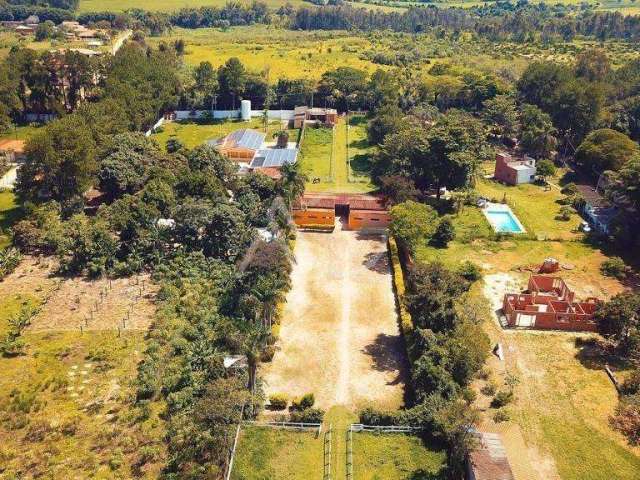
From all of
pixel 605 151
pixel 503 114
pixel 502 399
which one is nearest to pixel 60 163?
pixel 502 399

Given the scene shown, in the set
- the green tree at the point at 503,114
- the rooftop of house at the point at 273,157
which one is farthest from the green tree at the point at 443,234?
the green tree at the point at 503,114

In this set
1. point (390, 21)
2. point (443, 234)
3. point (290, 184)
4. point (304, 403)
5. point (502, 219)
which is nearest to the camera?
point (304, 403)

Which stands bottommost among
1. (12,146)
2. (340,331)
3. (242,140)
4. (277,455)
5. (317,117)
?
(277,455)

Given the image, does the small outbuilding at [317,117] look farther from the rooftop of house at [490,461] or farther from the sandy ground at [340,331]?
the rooftop of house at [490,461]

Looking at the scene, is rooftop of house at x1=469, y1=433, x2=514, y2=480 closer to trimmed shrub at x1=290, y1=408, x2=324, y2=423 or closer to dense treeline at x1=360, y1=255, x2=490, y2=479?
dense treeline at x1=360, y1=255, x2=490, y2=479

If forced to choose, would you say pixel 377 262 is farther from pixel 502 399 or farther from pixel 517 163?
pixel 517 163

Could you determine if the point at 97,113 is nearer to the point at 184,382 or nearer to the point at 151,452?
the point at 184,382
